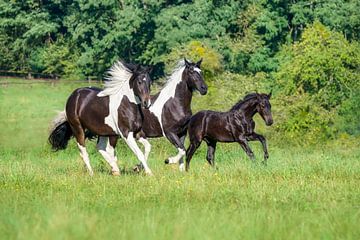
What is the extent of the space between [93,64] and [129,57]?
9.03 ft

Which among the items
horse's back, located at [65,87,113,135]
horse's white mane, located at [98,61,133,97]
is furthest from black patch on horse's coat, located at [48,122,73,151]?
horse's white mane, located at [98,61,133,97]

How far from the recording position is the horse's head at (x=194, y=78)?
1731 cm

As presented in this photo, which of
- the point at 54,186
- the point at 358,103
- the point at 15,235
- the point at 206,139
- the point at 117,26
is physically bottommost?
the point at 117,26

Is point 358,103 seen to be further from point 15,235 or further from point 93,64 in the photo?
point 15,235

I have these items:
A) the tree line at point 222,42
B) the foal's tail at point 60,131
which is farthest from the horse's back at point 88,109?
the tree line at point 222,42

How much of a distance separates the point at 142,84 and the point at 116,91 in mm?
688

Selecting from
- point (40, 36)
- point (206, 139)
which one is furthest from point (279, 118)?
point (40, 36)

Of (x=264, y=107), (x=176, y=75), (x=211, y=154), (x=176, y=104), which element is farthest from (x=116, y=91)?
(x=264, y=107)

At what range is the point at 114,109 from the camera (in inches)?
637

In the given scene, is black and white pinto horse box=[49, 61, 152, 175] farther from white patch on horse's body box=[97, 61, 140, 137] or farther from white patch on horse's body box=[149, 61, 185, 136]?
white patch on horse's body box=[149, 61, 185, 136]

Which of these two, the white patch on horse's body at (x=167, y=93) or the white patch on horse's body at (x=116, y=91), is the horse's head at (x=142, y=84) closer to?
the white patch on horse's body at (x=116, y=91)

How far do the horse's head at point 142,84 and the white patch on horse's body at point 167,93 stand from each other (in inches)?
56.6

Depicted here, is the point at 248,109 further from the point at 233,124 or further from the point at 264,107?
the point at 233,124

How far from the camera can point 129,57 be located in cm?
6022
